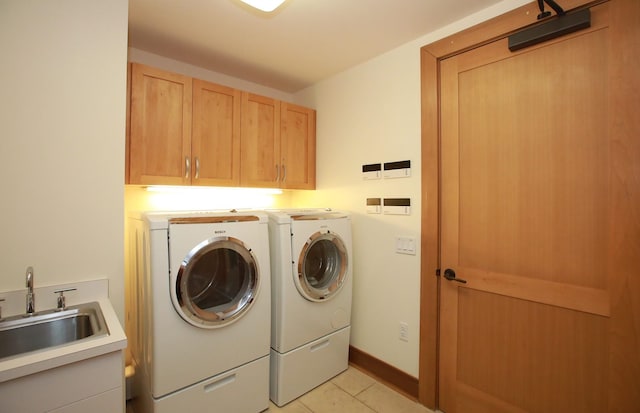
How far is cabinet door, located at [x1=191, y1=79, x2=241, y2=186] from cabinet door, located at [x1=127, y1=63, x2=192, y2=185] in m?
0.06

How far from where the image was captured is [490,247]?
5.67 feet

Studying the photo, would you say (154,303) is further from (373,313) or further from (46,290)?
(373,313)

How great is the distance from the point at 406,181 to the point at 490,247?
667 millimetres

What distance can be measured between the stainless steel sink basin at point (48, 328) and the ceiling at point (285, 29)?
1.66 metres

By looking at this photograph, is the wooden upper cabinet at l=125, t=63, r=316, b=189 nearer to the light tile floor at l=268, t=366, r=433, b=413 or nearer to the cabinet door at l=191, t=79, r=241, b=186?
the cabinet door at l=191, t=79, r=241, b=186

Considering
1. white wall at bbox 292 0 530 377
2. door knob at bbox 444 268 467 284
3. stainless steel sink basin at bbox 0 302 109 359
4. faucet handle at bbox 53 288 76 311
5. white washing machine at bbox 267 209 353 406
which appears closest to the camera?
stainless steel sink basin at bbox 0 302 109 359

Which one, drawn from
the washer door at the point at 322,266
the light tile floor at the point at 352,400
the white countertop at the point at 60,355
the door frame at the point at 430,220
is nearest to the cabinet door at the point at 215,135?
the washer door at the point at 322,266

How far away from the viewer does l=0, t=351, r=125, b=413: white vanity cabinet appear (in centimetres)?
95

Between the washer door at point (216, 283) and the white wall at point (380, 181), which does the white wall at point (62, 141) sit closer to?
the washer door at point (216, 283)

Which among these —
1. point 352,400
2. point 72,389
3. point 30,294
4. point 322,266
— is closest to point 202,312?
point 72,389

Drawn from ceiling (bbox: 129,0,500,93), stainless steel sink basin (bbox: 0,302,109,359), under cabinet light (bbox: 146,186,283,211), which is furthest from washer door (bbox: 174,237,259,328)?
ceiling (bbox: 129,0,500,93)

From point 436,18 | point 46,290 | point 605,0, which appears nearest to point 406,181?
point 436,18

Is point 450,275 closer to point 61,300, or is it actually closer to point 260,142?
point 260,142

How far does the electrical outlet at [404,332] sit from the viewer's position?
82.4 inches
